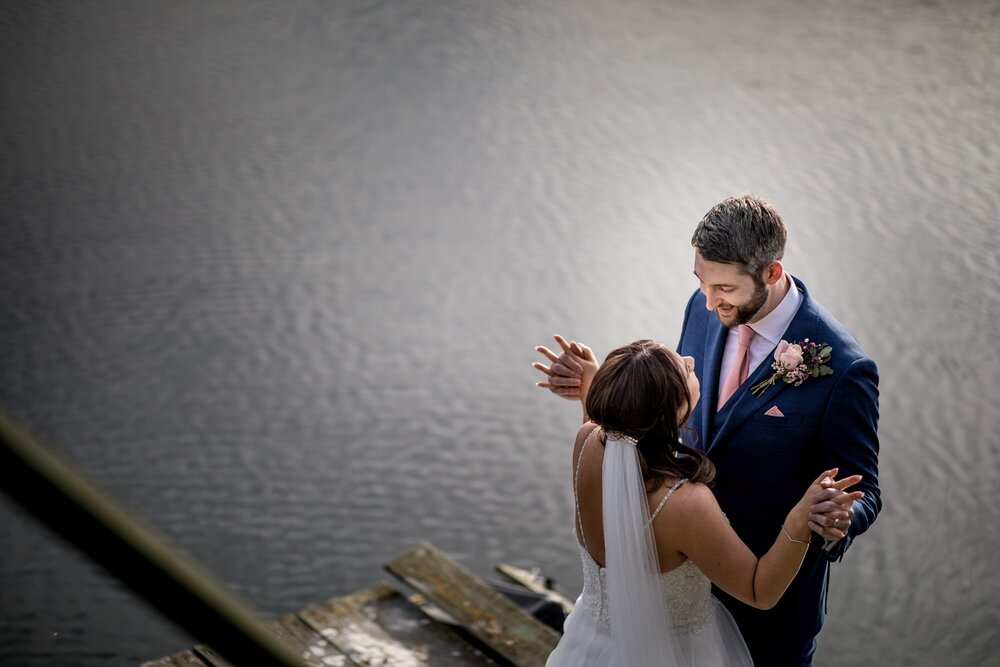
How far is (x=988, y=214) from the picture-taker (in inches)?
239

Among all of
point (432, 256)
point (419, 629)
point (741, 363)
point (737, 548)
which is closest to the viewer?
point (737, 548)

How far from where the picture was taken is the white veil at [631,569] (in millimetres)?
1863

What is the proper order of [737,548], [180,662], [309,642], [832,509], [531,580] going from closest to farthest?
[832,509] → [737,548] → [180,662] → [309,642] → [531,580]

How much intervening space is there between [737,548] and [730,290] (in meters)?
0.51

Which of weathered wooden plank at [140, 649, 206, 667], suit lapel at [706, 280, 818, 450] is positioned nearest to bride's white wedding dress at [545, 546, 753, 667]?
suit lapel at [706, 280, 818, 450]

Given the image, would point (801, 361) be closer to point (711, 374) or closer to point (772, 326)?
point (772, 326)

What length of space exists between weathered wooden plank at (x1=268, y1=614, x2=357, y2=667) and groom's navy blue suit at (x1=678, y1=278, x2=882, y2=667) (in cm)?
148

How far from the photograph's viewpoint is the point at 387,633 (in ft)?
10.8

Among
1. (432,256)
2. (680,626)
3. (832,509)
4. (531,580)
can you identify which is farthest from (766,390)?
(432,256)

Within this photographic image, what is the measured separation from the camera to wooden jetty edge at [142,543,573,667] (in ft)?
10.3

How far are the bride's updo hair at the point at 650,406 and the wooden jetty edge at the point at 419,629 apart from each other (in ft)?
4.69

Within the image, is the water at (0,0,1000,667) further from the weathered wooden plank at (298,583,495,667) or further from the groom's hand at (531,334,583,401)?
the groom's hand at (531,334,583,401)

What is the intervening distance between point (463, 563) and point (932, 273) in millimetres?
3343

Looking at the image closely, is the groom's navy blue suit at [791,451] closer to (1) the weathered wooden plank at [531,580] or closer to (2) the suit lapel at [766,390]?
(2) the suit lapel at [766,390]
